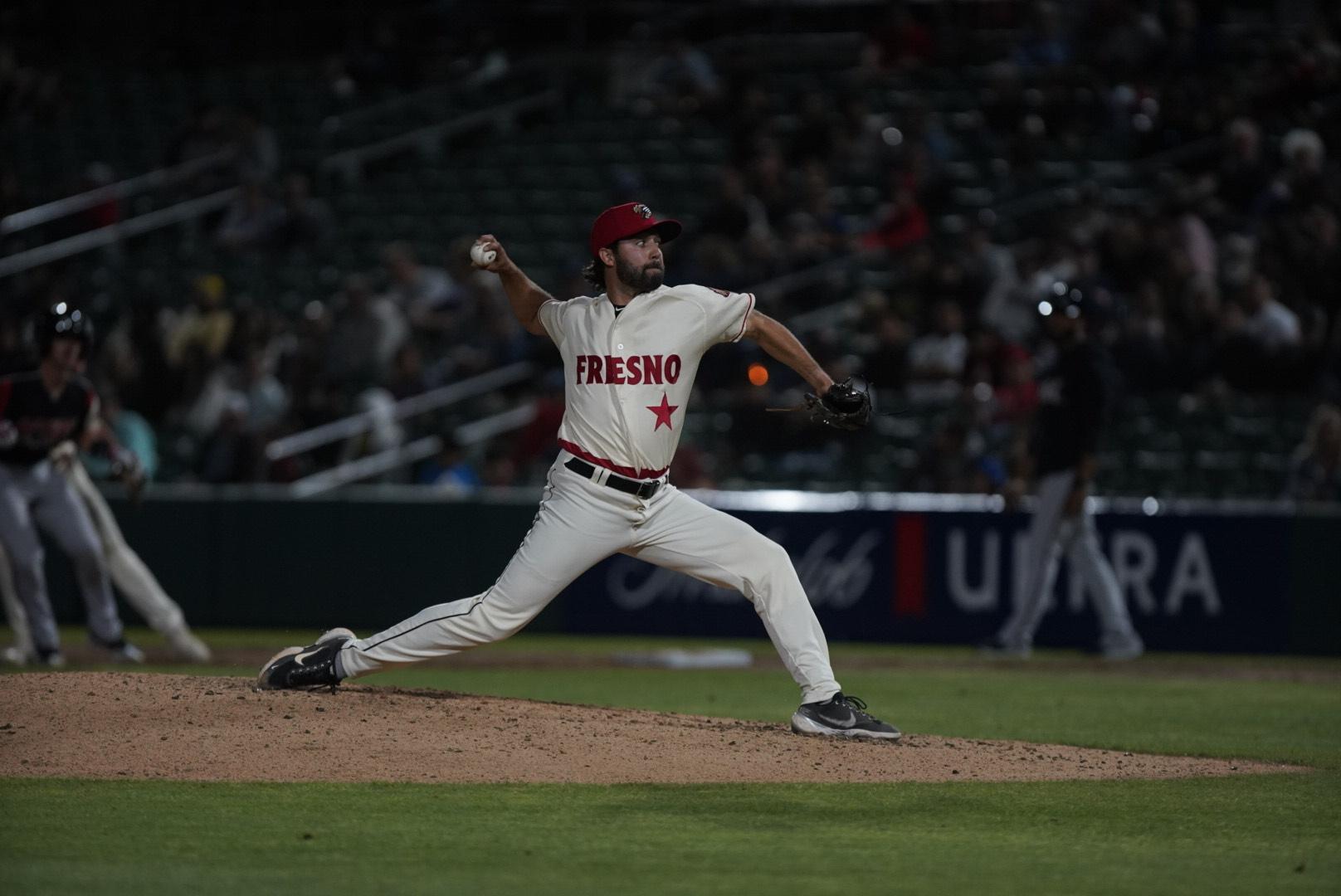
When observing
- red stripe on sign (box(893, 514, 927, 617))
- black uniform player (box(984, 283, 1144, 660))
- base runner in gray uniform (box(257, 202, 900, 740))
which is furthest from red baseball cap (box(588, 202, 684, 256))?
red stripe on sign (box(893, 514, 927, 617))

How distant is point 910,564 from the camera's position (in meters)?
14.8

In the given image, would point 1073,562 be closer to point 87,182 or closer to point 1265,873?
point 1265,873

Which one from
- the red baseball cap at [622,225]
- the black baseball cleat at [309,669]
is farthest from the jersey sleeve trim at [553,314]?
the black baseball cleat at [309,669]

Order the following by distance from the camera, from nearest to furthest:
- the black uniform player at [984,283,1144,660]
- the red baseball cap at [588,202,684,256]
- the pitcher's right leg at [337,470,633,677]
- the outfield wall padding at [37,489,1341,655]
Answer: the pitcher's right leg at [337,470,633,677], the red baseball cap at [588,202,684,256], the black uniform player at [984,283,1144,660], the outfield wall padding at [37,489,1341,655]

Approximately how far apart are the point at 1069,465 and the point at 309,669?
21.5 feet

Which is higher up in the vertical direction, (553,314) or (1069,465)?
(553,314)

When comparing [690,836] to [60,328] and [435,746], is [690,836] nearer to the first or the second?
[435,746]

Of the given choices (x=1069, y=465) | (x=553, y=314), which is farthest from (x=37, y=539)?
(x=1069, y=465)

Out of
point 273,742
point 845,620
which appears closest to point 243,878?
point 273,742

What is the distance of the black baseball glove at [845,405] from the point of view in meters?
7.53

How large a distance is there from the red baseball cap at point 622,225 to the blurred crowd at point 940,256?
7105 mm

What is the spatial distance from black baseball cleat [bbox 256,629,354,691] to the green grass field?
116 centimetres

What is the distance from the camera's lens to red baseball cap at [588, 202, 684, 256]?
756cm

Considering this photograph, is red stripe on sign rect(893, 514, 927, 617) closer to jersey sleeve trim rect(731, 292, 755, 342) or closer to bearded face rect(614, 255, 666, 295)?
jersey sleeve trim rect(731, 292, 755, 342)
